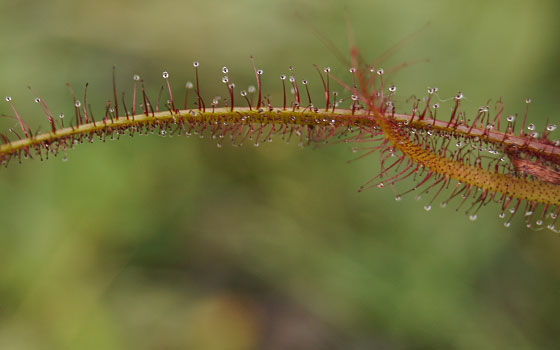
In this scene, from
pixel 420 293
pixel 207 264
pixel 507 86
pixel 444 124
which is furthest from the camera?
pixel 207 264

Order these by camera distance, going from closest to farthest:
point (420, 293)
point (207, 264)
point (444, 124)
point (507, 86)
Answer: point (444, 124)
point (420, 293)
point (507, 86)
point (207, 264)

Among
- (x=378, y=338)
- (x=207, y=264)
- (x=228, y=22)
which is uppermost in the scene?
(x=228, y=22)

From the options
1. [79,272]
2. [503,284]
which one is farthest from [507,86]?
[79,272]

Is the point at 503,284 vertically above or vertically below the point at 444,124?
below

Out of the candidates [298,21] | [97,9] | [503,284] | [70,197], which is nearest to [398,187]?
[503,284]

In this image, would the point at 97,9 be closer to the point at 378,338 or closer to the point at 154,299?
the point at 154,299

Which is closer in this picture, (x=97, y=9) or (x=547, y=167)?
(x=547, y=167)
